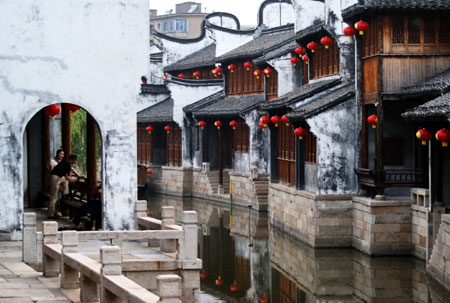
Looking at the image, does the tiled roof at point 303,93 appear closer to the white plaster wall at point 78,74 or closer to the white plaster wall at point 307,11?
the white plaster wall at point 307,11

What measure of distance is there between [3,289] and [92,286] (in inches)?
61.5

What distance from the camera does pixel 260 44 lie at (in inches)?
1672

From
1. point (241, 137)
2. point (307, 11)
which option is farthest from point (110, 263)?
point (241, 137)

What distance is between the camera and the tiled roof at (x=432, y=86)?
2191 centimetres

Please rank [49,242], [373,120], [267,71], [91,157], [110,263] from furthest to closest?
[267,71] → [373,120] → [91,157] → [49,242] → [110,263]

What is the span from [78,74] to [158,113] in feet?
97.2

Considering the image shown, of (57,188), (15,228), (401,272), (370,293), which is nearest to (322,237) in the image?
(401,272)

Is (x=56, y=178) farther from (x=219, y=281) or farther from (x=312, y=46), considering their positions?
(x=312, y=46)

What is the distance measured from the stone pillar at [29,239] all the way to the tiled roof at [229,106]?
2209 cm

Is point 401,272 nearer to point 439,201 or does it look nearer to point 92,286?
point 439,201

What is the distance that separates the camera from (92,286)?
13625 mm

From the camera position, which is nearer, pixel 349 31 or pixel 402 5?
pixel 402 5

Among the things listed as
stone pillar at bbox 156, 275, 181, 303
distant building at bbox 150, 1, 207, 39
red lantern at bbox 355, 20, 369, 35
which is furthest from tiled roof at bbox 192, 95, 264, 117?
distant building at bbox 150, 1, 207, 39

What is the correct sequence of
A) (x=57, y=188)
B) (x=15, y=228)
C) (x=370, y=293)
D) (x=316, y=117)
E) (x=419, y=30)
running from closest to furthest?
(x=15, y=228)
(x=370, y=293)
(x=57, y=188)
(x=419, y=30)
(x=316, y=117)
